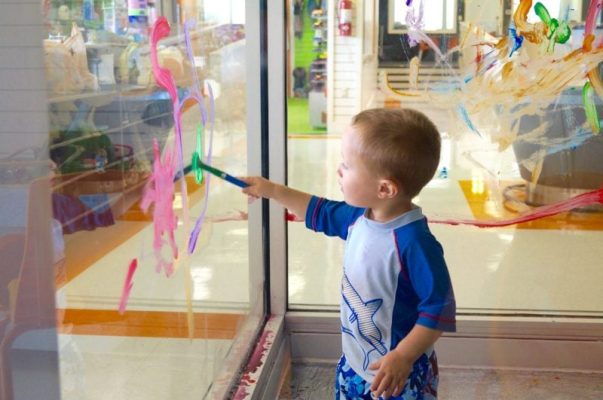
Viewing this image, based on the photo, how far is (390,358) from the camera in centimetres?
121

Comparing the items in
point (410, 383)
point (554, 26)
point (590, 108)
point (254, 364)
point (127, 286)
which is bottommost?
point (254, 364)

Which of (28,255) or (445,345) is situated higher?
(28,255)

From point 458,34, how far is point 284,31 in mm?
512

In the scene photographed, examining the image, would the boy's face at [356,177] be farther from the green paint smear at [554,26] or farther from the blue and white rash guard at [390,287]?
the green paint smear at [554,26]

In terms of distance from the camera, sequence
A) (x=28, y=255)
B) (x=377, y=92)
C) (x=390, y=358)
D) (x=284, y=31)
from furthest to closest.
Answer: (x=377, y=92), (x=284, y=31), (x=390, y=358), (x=28, y=255)

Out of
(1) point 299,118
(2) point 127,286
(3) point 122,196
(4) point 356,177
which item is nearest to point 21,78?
(3) point 122,196

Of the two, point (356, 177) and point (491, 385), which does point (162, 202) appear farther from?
point (491, 385)

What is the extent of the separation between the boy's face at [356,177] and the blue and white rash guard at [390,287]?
0.06 meters

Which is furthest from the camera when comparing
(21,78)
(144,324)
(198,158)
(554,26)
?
(554,26)

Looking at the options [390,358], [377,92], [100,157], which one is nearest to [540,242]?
[377,92]

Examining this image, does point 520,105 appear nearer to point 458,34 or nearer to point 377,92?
point 458,34

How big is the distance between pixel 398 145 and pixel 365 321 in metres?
0.34

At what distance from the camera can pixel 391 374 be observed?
120cm

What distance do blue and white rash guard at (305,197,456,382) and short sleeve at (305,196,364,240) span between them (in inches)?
2.9
